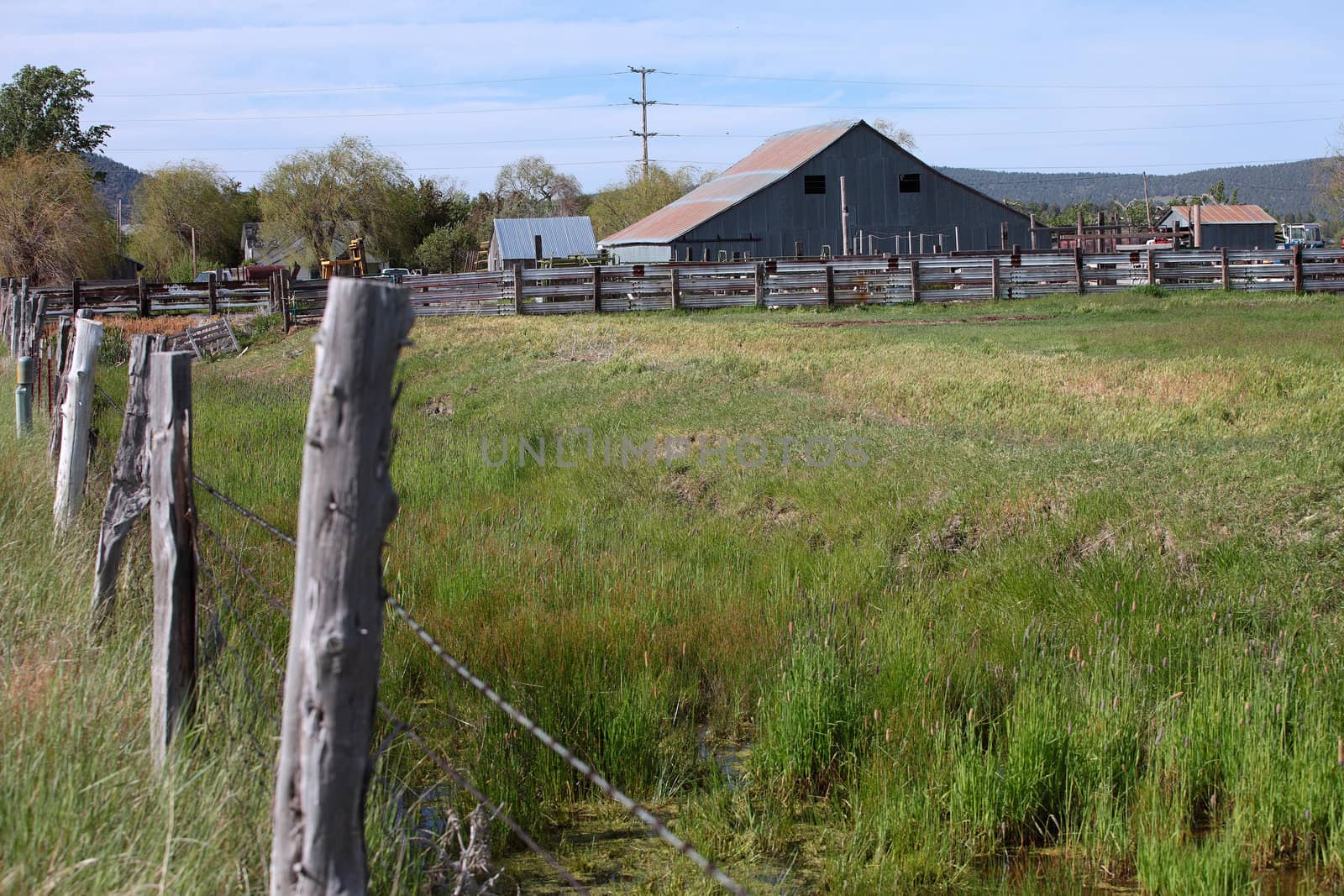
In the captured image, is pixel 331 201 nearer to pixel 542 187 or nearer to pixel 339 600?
pixel 542 187

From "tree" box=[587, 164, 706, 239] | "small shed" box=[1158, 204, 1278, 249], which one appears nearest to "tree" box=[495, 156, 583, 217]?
"tree" box=[587, 164, 706, 239]

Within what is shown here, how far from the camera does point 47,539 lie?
20.6ft

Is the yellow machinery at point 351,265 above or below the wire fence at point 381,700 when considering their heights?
above

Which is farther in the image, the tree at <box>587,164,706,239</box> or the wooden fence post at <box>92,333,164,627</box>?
the tree at <box>587,164,706,239</box>

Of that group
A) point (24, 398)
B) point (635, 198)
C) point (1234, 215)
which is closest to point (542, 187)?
point (635, 198)

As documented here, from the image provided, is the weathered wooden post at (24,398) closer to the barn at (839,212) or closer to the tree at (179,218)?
the barn at (839,212)

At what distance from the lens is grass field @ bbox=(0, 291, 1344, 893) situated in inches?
191

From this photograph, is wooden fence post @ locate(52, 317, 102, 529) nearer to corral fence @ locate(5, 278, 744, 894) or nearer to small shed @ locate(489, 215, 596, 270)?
corral fence @ locate(5, 278, 744, 894)

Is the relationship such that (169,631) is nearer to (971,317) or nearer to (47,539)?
(47,539)

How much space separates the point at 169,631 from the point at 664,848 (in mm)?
2463

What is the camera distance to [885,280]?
31797 millimetres

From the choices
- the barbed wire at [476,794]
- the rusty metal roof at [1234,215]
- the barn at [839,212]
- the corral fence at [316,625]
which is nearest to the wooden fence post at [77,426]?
the corral fence at [316,625]

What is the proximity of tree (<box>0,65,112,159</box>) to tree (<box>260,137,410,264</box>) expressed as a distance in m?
14.9

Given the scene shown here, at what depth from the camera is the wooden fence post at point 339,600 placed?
2.53 m
